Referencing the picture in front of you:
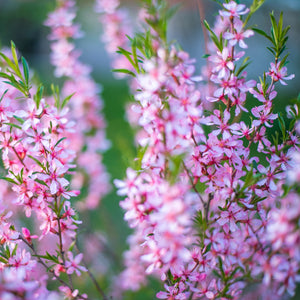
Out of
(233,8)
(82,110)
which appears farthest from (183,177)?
(82,110)

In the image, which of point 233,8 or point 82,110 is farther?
point 82,110

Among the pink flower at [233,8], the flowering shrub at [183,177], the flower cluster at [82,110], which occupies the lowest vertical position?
the flowering shrub at [183,177]

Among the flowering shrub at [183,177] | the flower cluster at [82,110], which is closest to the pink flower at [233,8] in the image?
the flowering shrub at [183,177]

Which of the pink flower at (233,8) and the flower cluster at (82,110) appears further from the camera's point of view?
the flower cluster at (82,110)

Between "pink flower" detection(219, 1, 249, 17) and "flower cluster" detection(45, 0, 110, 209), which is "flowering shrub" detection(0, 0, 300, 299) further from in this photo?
"flower cluster" detection(45, 0, 110, 209)

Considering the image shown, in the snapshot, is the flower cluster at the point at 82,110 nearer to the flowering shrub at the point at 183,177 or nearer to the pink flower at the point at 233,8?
the flowering shrub at the point at 183,177

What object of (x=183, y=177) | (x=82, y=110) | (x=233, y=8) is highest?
(x=82, y=110)

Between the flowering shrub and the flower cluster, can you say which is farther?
the flower cluster

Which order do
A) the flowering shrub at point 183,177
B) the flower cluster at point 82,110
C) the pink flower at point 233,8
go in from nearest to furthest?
the flowering shrub at point 183,177 < the pink flower at point 233,8 < the flower cluster at point 82,110

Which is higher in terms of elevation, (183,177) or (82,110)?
(82,110)

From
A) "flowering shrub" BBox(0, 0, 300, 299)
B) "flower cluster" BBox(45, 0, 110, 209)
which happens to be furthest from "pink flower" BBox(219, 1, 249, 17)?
"flower cluster" BBox(45, 0, 110, 209)

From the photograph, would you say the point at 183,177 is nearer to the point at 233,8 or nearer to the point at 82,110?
the point at 233,8

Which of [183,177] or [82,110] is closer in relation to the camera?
[183,177]

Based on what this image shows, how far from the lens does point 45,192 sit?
3.34 feet
